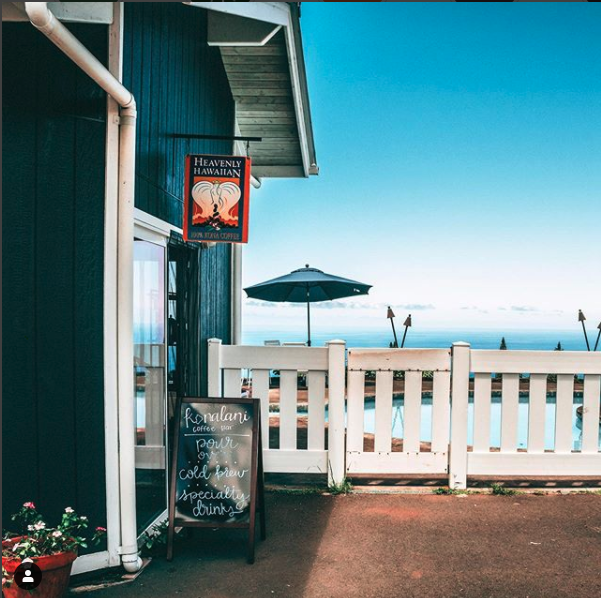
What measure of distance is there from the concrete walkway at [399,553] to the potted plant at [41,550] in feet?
1.49

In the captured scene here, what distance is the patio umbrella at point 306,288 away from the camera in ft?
30.7

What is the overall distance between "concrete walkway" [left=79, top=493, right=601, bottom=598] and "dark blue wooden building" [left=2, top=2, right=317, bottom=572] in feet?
1.62

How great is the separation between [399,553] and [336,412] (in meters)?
1.46

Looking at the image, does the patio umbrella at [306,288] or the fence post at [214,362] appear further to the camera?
the patio umbrella at [306,288]

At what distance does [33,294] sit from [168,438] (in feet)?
5.64

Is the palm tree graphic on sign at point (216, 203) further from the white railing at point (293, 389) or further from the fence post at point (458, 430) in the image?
the fence post at point (458, 430)

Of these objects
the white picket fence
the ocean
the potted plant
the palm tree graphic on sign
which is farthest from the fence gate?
the ocean

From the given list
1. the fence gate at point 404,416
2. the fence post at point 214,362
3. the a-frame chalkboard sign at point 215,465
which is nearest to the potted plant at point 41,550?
the a-frame chalkboard sign at point 215,465

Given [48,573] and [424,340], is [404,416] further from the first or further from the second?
[424,340]

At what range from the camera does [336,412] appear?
4.94 meters

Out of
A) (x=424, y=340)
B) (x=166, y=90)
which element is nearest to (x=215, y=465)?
(x=166, y=90)

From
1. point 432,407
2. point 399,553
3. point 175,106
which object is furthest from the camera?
point 432,407

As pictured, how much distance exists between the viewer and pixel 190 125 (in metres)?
5.01

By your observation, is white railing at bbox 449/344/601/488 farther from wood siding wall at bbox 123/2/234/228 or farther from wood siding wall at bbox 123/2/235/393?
wood siding wall at bbox 123/2/234/228
